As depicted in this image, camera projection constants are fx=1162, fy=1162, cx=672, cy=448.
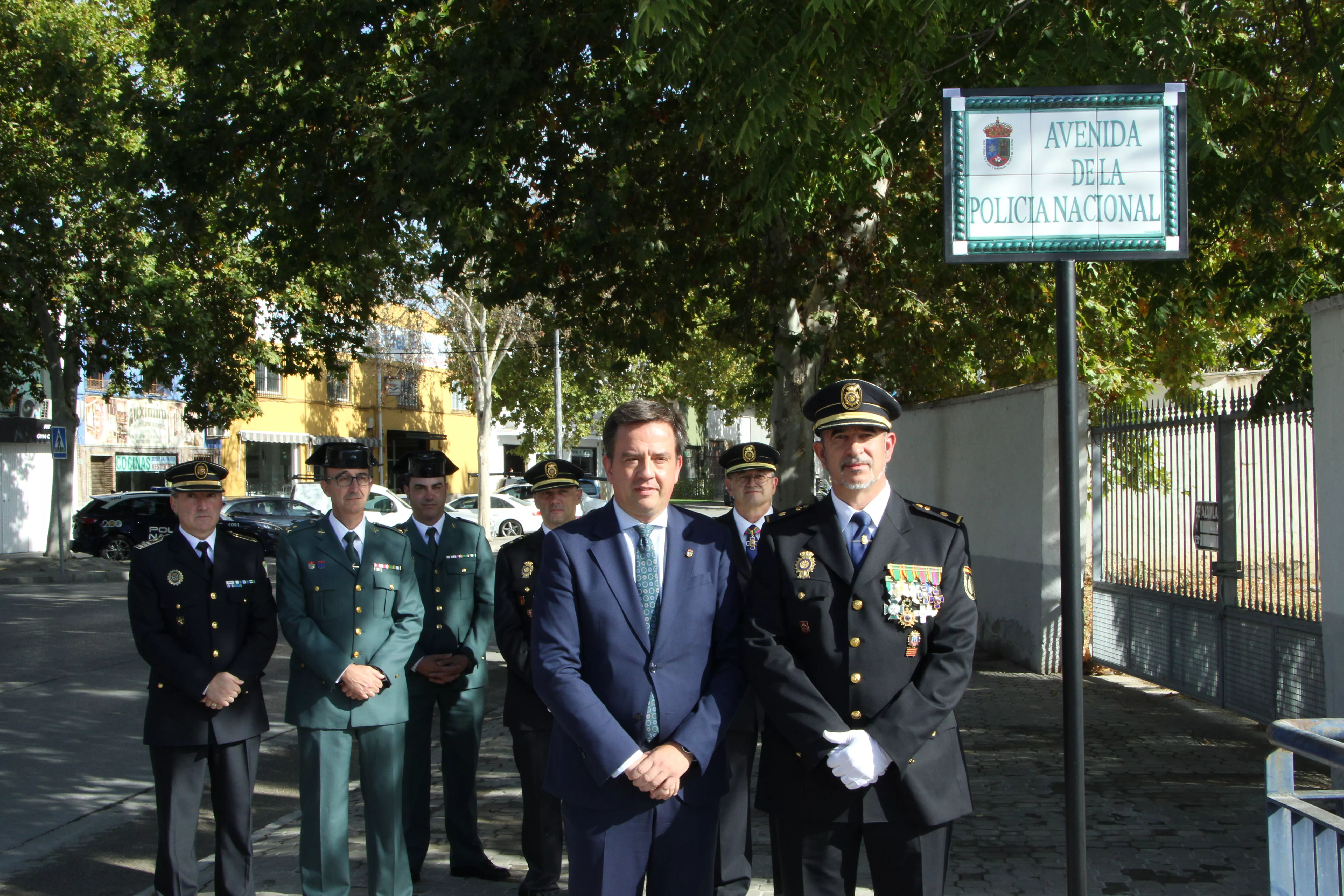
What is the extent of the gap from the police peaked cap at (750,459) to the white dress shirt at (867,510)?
2205mm

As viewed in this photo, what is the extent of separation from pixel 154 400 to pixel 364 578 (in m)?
34.8

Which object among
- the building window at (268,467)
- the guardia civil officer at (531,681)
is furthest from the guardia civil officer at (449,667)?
the building window at (268,467)

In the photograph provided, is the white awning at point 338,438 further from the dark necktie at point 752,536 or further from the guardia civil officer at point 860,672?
the guardia civil officer at point 860,672

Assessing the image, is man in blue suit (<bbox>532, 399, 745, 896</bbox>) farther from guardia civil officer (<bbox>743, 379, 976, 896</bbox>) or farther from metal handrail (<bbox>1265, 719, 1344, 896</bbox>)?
metal handrail (<bbox>1265, 719, 1344, 896</bbox>)

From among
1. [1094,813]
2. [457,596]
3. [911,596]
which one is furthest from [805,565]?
[1094,813]

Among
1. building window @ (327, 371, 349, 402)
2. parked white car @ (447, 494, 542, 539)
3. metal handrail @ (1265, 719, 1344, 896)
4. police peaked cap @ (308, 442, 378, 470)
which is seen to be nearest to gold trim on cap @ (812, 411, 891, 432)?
metal handrail @ (1265, 719, 1344, 896)

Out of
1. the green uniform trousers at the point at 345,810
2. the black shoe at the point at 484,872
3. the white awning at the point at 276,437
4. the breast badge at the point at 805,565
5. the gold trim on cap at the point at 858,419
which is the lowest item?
the black shoe at the point at 484,872

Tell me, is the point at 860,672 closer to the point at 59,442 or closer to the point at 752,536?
the point at 752,536

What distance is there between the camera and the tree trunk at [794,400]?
11641mm

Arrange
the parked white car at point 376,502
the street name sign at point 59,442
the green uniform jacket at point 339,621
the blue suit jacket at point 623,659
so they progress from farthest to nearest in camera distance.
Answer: the parked white car at point 376,502
the street name sign at point 59,442
the green uniform jacket at point 339,621
the blue suit jacket at point 623,659

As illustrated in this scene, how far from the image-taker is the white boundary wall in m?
11.3

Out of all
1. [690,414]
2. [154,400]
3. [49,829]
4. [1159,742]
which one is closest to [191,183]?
Answer: [49,829]

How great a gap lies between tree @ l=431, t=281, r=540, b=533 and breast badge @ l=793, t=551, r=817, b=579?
2837 centimetres

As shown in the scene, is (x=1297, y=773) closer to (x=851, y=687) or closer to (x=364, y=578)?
(x=851, y=687)
